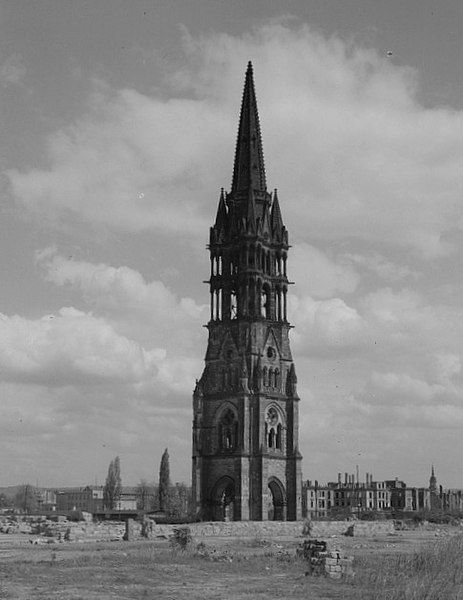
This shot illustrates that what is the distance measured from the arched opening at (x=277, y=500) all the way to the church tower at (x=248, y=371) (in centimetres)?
8

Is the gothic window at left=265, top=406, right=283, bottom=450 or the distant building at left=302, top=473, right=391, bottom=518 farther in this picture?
the distant building at left=302, top=473, right=391, bottom=518

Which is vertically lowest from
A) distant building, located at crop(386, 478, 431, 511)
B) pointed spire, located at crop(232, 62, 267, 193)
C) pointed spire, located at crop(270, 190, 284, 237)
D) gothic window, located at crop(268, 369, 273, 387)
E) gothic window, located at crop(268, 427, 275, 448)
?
distant building, located at crop(386, 478, 431, 511)

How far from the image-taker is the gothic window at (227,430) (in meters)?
74.3

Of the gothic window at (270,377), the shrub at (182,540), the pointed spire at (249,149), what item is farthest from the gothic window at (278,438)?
the shrub at (182,540)

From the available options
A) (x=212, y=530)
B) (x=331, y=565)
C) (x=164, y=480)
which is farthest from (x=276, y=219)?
(x=331, y=565)

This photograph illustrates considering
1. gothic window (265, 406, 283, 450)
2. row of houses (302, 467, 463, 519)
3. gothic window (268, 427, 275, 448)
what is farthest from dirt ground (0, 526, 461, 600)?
row of houses (302, 467, 463, 519)

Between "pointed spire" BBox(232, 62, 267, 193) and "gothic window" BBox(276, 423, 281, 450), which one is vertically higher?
"pointed spire" BBox(232, 62, 267, 193)

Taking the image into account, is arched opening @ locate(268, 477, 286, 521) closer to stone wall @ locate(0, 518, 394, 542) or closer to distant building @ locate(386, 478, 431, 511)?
stone wall @ locate(0, 518, 394, 542)

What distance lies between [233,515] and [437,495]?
115m

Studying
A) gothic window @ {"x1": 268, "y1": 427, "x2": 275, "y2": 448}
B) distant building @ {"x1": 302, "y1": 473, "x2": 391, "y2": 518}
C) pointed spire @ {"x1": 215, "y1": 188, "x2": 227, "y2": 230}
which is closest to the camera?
gothic window @ {"x1": 268, "y1": 427, "x2": 275, "y2": 448}

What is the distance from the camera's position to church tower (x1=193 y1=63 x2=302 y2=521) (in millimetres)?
72875

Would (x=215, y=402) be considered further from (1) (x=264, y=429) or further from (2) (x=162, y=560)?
(2) (x=162, y=560)

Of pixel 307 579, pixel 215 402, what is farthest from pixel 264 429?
pixel 307 579

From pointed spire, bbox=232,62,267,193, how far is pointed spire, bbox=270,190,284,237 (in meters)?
1.75
